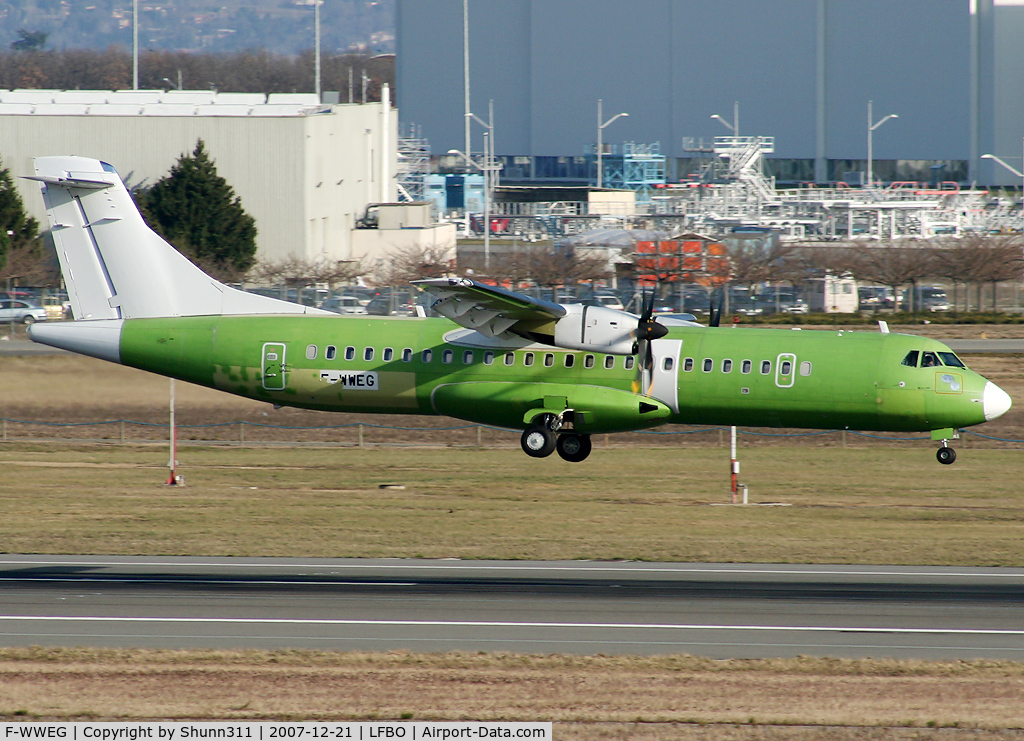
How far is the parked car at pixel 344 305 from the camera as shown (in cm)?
6725

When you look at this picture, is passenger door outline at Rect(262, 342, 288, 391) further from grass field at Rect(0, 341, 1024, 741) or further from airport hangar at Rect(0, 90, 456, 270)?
airport hangar at Rect(0, 90, 456, 270)

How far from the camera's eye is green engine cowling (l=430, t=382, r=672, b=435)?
34.2 m

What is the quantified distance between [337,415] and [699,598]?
106ft

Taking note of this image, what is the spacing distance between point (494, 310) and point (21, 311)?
4612cm

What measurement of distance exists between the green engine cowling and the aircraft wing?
1.71m

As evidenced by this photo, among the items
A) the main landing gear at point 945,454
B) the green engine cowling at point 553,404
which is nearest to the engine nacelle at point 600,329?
the green engine cowling at point 553,404

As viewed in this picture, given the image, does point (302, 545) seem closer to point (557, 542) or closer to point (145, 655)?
point (557, 542)

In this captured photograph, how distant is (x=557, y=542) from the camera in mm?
34125

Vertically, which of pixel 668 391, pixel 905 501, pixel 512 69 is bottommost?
pixel 905 501

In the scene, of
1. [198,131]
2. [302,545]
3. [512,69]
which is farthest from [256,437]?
[512,69]

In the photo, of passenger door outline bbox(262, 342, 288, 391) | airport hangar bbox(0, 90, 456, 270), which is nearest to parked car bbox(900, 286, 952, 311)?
airport hangar bbox(0, 90, 456, 270)

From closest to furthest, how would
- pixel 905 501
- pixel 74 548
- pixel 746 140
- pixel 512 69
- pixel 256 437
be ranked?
pixel 74 548, pixel 905 501, pixel 256 437, pixel 746 140, pixel 512 69

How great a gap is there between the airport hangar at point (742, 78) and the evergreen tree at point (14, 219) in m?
84.5

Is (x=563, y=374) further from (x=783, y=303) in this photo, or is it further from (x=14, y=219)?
(x=14, y=219)
